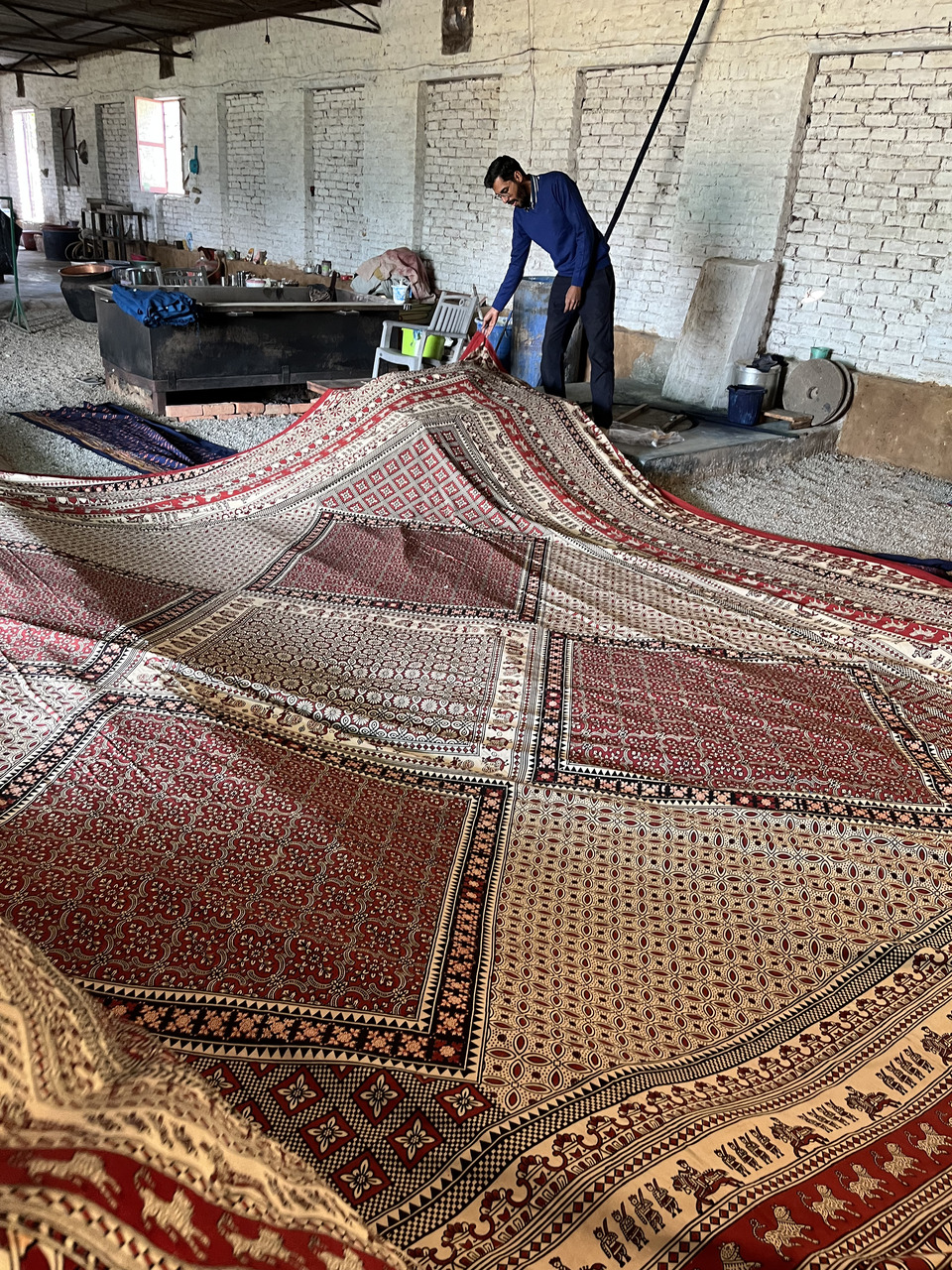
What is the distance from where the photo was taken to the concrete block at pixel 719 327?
22.8 ft

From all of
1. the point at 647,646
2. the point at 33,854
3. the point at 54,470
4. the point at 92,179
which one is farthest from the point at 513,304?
the point at 92,179

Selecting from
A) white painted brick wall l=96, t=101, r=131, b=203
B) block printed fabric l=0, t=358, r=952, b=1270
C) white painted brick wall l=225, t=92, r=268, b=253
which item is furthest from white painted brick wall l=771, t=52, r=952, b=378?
white painted brick wall l=96, t=101, r=131, b=203

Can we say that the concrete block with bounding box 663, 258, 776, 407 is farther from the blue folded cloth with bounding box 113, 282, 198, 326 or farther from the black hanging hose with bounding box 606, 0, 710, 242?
the blue folded cloth with bounding box 113, 282, 198, 326

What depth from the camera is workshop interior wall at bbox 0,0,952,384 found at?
244 inches

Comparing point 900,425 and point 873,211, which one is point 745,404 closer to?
point 900,425

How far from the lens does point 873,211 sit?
6.35m

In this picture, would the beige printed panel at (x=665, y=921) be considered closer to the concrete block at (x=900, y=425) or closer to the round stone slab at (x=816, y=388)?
the concrete block at (x=900, y=425)

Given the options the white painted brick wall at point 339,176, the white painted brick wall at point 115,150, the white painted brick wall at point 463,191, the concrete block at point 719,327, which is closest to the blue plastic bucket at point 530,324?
the concrete block at point 719,327

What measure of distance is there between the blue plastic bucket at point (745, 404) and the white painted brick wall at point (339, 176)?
6.40 metres

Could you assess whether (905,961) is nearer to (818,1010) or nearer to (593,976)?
(818,1010)

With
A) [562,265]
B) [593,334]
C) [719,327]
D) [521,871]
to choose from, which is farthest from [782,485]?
[521,871]

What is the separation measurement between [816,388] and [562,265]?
2316mm

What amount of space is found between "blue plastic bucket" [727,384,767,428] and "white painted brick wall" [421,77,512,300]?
368 centimetres

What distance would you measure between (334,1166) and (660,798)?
1157 mm
